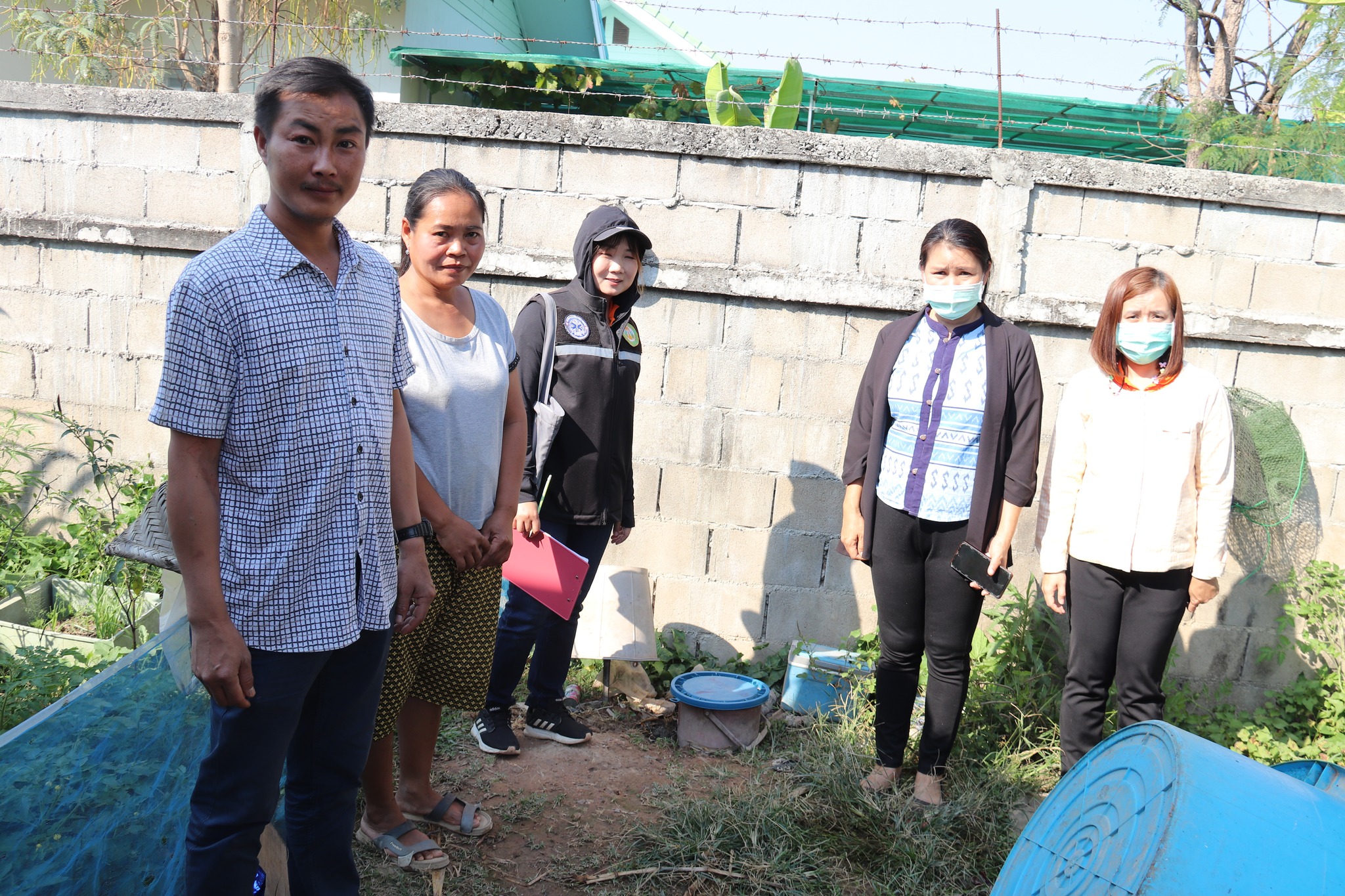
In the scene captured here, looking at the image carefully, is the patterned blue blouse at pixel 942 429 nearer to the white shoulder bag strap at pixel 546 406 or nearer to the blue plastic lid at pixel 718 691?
the blue plastic lid at pixel 718 691

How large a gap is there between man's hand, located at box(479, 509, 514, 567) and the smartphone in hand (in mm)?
1471

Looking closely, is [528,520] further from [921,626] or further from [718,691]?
[921,626]

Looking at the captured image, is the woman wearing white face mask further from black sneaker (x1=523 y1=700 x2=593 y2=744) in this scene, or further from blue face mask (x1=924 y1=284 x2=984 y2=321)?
black sneaker (x1=523 y1=700 x2=593 y2=744)

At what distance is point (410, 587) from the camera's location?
2141 mm

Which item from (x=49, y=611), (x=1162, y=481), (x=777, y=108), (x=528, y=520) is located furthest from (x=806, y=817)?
(x=777, y=108)

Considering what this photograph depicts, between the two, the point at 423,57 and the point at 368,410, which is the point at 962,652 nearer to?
the point at 368,410

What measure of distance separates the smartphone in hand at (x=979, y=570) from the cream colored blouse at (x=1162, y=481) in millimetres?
330

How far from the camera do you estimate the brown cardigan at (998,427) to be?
3.04m

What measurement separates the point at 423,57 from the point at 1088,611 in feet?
24.8

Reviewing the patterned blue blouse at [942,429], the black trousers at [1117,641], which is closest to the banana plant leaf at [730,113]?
the patterned blue blouse at [942,429]

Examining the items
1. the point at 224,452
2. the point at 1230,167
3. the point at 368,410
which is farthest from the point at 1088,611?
the point at 1230,167

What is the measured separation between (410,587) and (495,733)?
5.15ft

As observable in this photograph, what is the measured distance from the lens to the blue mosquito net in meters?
1.82

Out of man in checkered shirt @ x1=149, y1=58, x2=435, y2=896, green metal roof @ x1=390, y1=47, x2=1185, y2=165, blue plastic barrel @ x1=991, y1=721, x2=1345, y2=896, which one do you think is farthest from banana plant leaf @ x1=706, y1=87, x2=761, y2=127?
blue plastic barrel @ x1=991, y1=721, x2=1345, y2=896
